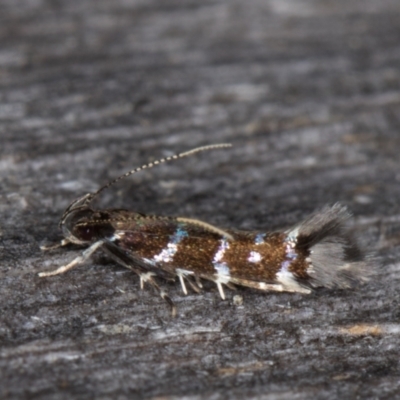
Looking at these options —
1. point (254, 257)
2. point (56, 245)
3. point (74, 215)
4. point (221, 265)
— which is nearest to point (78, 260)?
point (56, 245)

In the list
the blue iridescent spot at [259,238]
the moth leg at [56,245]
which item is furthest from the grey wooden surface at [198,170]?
the blue iridescent spot at [259,238]

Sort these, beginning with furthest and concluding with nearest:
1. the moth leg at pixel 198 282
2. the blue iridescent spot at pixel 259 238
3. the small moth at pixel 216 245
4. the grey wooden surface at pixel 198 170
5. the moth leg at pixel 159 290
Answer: the blue iridescent spot at pixel 259 238
the small moth at pixel 216 245
the moth leg at pixel 198 282
the moth leg at pixel 159 290
the grey wooden surface at pixel 198 170

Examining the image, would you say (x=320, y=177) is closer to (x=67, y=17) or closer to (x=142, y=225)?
(x=142, y=225)

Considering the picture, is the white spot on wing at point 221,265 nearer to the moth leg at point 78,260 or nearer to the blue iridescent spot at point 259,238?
the blue iridescent spot at point 259,238

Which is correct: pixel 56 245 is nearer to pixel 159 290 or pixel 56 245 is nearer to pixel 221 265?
pixel 159 290

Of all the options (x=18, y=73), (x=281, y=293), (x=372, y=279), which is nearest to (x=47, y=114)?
(x=18, y=73)

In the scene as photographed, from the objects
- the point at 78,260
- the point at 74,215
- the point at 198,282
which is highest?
the point at 74,215

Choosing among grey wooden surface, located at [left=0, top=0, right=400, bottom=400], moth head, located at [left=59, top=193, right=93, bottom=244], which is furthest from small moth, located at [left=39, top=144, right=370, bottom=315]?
grey wooden surface, located at [left=0, top=0, right=400, bottom=400]
